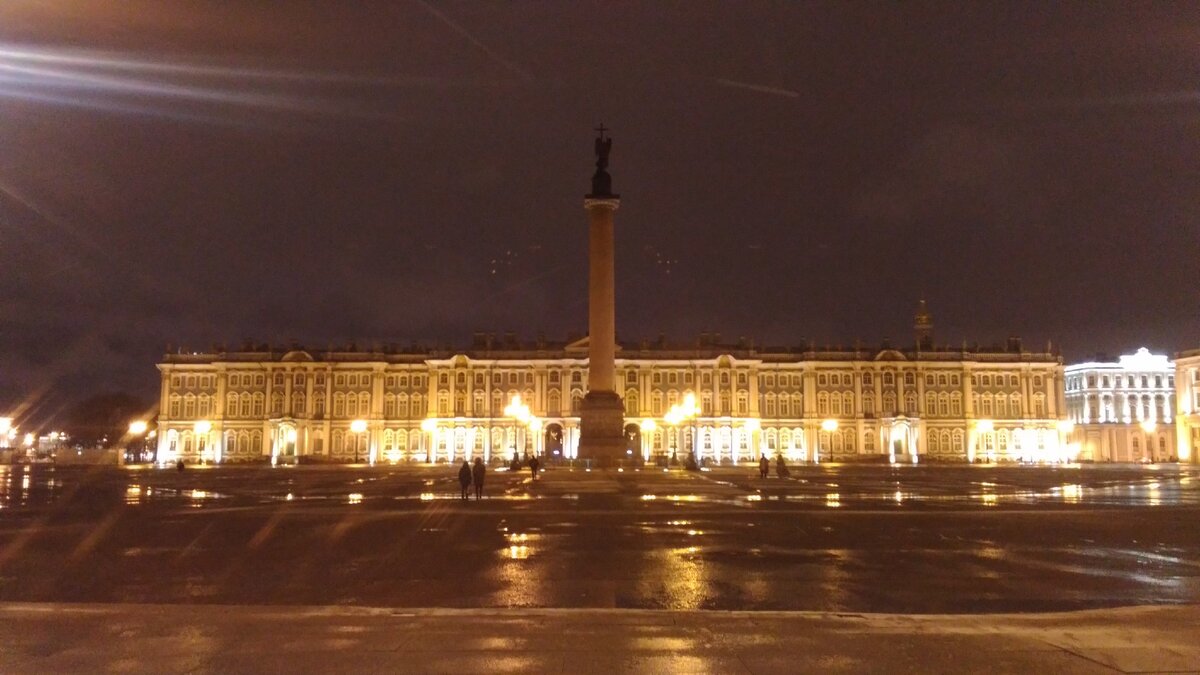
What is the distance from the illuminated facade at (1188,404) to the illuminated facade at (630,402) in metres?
16.7

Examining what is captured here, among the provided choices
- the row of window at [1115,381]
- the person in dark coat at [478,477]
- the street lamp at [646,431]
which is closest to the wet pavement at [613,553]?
the person in dark coat at [478,477]

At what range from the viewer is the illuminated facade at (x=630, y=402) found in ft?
369

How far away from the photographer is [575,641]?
9.32 meters

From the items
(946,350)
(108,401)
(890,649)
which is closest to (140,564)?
(890,649)

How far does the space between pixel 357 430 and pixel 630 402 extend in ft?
107

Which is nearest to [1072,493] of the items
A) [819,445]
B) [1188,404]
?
[1188,404]

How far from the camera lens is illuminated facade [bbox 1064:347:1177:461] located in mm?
110562

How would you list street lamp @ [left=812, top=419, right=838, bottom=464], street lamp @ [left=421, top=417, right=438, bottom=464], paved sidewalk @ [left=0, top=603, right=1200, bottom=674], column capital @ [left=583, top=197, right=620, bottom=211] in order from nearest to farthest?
paved sidewalk @ [left=0, top=603, right=1200, bottom=674] < column capital @ [left=583, top=197, right=620, bottom=211] < street lamp @ [left=812, top=419, right=838, bottom=464] < street lamp @ [left=421, top=417, right=438, bottom=464]

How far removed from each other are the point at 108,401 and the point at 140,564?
467ft

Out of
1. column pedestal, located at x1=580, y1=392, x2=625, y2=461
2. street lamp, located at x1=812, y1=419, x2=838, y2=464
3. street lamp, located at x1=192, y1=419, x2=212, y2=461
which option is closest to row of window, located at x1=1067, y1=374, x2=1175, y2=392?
street lamp, located at x1=812, y1=419, x2=838, y2=464

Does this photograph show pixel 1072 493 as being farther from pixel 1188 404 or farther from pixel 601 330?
pixel 1188 404

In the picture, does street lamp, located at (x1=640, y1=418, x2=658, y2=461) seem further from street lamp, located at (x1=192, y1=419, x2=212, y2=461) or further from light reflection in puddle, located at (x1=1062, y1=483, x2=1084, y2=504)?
light reflection in puddle, located at (x1=1062, y1=483, x2=1084, y2=504)

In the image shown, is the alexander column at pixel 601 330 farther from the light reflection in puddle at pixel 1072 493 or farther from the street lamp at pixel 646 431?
the street lamp at pixel 646 431

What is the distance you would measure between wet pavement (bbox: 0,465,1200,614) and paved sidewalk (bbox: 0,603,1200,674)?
1129mm
